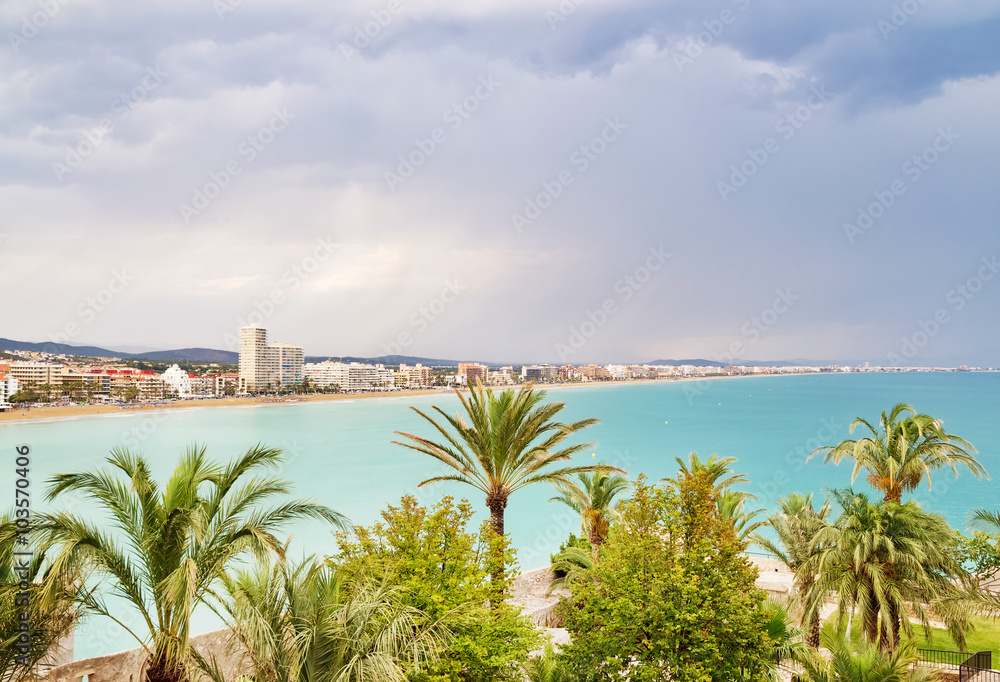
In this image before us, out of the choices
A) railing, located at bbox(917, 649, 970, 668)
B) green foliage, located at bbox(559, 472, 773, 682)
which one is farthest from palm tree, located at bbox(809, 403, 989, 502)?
green foliage, located at bbox(559, 472, 773, 682)

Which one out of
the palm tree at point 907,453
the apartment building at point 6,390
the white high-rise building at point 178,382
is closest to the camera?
the palm tree at point 907,453

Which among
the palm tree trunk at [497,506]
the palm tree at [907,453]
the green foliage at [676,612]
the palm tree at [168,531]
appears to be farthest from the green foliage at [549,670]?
the palm tree at [907,453]

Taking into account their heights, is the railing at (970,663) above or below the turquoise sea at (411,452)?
above

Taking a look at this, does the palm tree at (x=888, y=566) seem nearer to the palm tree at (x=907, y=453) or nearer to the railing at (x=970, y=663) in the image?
the railing at (x=970, y=663)

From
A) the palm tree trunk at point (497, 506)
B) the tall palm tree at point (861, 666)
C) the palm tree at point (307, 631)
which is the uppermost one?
the palm tree at point (307, 631)

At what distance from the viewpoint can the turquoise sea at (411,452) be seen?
124 ft

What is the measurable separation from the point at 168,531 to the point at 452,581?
13.3 ft

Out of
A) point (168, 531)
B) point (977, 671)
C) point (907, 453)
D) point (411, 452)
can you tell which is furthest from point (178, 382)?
point (977, 671)

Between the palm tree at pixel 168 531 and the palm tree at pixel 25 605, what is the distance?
23 cm

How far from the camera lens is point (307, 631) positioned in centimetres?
611

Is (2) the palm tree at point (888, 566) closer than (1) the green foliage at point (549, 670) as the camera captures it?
No

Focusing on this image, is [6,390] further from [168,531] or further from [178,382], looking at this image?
[168,531]

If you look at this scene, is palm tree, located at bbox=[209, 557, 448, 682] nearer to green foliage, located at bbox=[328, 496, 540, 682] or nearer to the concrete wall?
green foliage, located at bbox=[328, 496, 540, 682]

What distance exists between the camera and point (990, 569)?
12977 mm
